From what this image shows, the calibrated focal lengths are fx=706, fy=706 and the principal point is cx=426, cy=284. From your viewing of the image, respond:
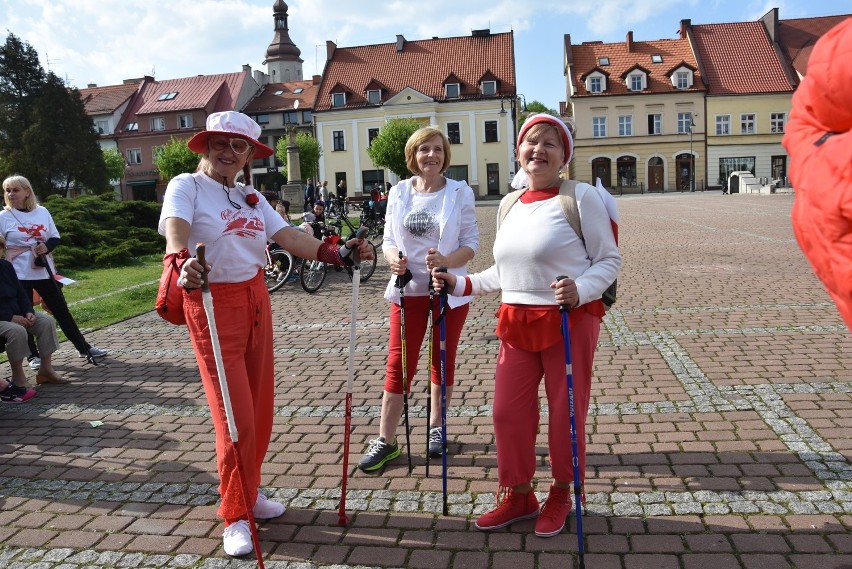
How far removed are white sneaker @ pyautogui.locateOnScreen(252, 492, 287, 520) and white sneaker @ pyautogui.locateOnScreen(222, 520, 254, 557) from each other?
0.21 m

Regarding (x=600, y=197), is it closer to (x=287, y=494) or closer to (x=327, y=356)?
(x=287, y=494)

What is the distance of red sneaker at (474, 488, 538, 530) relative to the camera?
136 inches

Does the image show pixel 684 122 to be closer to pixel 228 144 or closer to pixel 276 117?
pixel 276 117

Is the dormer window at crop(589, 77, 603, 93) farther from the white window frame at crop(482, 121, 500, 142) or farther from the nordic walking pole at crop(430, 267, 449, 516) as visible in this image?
the nordic walking pole at crop(430, 267, 449, 516)

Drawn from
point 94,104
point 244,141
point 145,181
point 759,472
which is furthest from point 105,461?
point 94,104

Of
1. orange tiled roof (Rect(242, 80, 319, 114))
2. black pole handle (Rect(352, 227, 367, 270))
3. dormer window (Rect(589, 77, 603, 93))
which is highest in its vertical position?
orange tiled roof (Rect(242, 80, 319, 114))

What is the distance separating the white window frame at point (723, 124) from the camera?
2120 inches

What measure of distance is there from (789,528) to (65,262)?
16.9 meters

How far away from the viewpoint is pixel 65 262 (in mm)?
16672

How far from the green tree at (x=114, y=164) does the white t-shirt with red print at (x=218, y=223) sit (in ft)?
205

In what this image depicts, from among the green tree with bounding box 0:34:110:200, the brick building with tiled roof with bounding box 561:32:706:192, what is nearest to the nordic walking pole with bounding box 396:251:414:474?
the green tree with bounding box 0:34:110:200

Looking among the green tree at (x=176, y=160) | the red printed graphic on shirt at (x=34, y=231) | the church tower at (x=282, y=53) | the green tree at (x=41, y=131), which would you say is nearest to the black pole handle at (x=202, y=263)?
the red printed graphic on shirt at (x=34, y=231)

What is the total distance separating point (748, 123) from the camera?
53.6 m

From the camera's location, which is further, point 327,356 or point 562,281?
point 327,356
